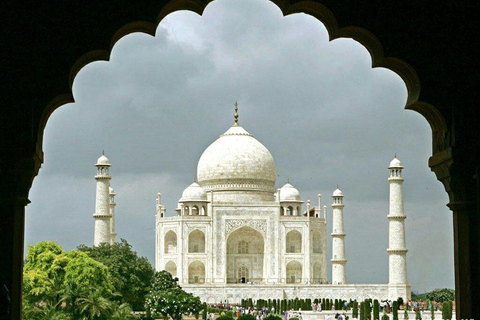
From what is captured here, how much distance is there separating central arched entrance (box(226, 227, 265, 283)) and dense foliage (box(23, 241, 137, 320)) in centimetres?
1468

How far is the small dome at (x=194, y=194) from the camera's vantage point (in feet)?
137

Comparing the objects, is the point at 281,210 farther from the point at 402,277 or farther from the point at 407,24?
the point at 407,24

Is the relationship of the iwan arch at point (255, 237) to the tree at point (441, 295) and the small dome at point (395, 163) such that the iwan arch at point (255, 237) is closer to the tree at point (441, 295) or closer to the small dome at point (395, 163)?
the small dome at point (395, 163)

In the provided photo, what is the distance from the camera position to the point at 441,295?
42719 millimetres

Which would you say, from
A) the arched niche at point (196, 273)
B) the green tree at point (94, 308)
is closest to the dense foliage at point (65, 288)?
the green tree at point (94, 308)

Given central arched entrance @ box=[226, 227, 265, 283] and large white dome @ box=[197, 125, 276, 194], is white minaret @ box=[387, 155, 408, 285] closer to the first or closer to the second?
central arched entrance @ box=[226, 227, 265, 283]

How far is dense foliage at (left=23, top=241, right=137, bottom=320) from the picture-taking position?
687 inches

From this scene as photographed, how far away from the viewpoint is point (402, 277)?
127ft

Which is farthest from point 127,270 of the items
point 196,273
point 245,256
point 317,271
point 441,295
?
point 441,295

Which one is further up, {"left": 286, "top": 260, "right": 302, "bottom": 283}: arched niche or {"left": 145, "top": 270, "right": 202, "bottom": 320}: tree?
{"left": 286, "top": 260, "right": 302, "bottom": 283}: arched niche

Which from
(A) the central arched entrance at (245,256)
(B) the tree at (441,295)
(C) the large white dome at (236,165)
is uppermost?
(C) the large white dome at (236,165)

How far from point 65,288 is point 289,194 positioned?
25.2 meters

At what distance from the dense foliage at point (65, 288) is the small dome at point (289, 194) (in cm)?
1695

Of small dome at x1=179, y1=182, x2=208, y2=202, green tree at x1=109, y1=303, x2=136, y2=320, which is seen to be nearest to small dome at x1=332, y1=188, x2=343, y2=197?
small dome at x1=179, y1=182, x2=208, y2=202
